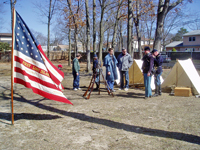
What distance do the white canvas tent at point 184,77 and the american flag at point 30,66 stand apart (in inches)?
→ 216

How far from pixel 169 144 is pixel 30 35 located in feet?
12.9

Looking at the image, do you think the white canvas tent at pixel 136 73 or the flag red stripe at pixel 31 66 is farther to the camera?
the white canvas tent at pixel 136 73

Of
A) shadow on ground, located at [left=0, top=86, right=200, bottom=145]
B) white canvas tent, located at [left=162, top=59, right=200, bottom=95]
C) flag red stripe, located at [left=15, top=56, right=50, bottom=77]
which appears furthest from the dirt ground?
flag red stripe, located at [left=15, top=56, right=50, bottom=77]

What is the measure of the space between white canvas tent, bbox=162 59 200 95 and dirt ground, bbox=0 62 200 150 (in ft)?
3.18

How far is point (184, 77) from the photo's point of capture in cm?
812

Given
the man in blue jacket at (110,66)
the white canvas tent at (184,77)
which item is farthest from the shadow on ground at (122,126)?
the white canvas tent at (184,77)

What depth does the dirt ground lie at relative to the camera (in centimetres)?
366

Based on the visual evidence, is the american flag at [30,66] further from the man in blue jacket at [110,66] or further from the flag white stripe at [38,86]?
the man in blue jacket at [110,66]

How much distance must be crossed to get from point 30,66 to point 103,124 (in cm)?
225

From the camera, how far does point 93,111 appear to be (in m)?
5.70

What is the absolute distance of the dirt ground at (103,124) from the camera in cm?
366

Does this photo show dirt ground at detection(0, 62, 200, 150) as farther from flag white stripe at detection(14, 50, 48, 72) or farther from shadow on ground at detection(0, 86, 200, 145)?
flag white stripe at detection(14, 50, 48, 72)

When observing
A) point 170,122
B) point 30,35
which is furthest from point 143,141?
point 30,35

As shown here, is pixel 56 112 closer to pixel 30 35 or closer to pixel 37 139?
pixel 37 139
